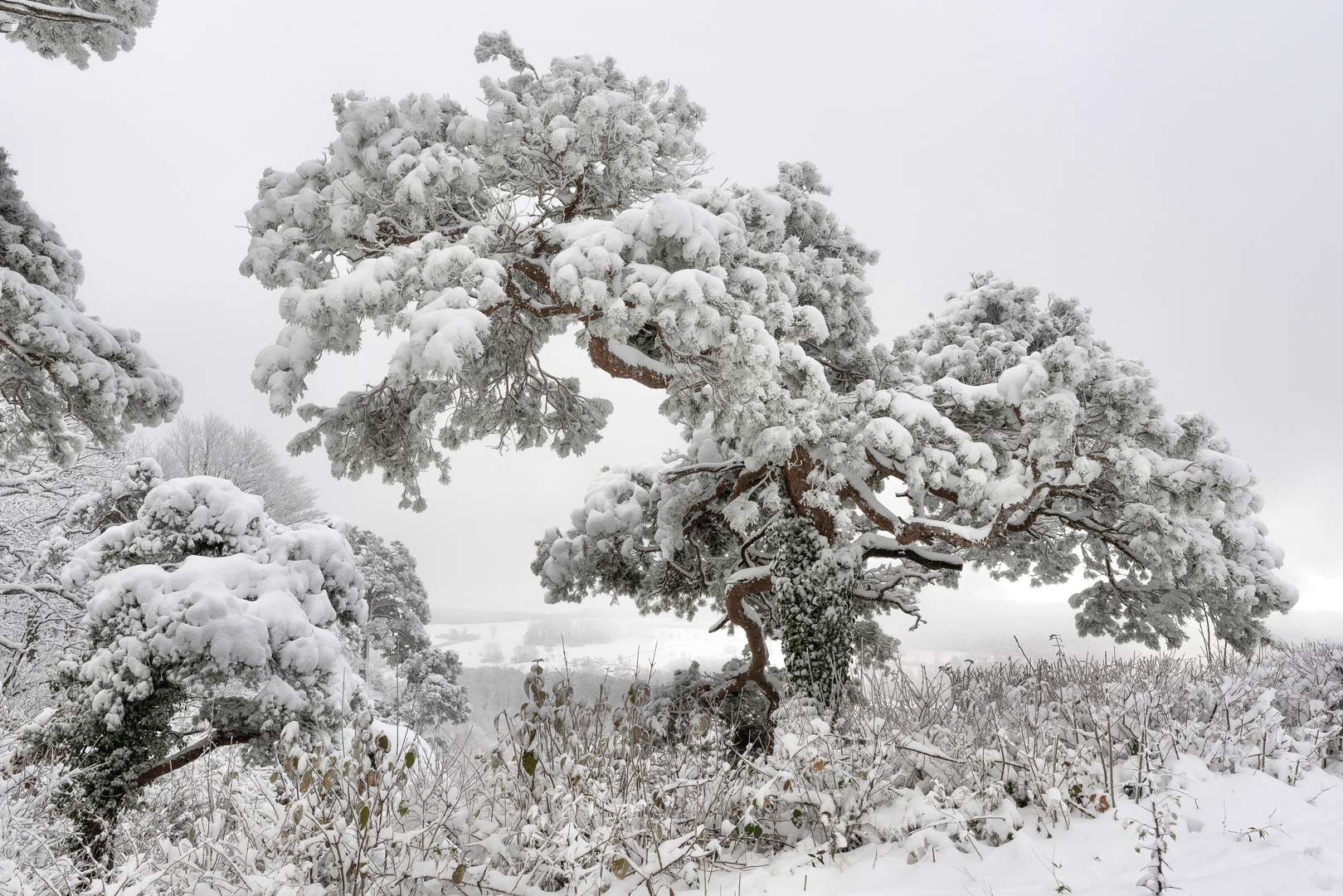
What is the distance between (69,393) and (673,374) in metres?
6.66

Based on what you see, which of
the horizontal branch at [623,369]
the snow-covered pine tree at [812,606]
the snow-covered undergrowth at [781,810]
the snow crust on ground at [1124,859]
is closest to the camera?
the snow crust on ground at [1124,859]

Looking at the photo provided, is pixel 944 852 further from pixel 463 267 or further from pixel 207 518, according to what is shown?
pixel 207 518

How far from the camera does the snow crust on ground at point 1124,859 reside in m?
2.69

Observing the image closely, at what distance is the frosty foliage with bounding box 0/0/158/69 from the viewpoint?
7180 mm

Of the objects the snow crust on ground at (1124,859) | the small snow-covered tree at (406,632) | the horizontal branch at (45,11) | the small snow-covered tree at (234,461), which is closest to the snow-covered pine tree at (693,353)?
the horizontal branch at (45,11)

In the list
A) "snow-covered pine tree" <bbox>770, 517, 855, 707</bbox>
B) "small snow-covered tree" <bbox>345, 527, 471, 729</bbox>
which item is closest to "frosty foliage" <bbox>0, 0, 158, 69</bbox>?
"snow-covered pine tree" <bbox>770, 517, 855, 707</bbox>

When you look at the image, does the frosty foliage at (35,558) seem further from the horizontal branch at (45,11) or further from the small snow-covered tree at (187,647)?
the horizontal branch at (45,11)

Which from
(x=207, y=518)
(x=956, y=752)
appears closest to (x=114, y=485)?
(x=207, y=518)

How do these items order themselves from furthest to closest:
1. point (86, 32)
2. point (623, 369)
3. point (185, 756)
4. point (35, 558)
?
point (35, 558)
point (623, 369)
point (86, 32)
point (185, 756)

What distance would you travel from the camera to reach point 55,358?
753cm

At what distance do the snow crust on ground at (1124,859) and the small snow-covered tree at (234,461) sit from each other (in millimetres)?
20150

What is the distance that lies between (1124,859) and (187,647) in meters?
6.88

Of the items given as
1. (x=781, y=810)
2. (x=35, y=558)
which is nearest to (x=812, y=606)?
(x=781, y=810)

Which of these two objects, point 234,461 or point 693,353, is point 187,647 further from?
point 234,461
